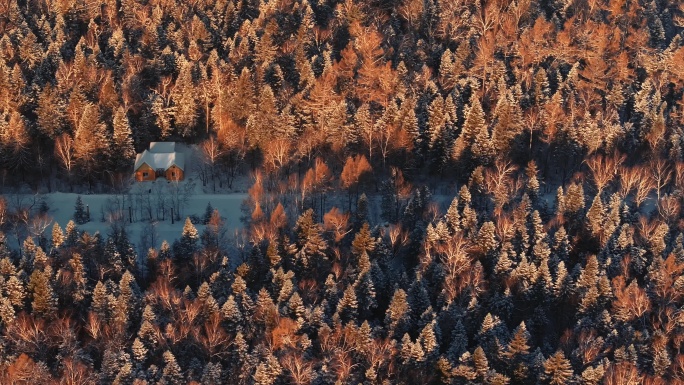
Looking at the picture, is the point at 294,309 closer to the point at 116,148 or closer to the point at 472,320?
the point at 472,320

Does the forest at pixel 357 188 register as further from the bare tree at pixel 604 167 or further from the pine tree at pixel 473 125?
the bare tree at pixel 604 167

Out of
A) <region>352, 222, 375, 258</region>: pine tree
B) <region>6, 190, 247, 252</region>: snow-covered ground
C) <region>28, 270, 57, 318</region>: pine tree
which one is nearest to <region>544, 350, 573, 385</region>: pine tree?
<region>352, 222, 375, 258</region>: pine tree

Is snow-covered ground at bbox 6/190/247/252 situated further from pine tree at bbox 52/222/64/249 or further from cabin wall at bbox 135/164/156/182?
pine tree at bbox 52/222/64/249

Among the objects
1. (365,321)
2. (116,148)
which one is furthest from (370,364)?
(116,148)

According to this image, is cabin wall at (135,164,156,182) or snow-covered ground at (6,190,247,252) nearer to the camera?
snow-covered ground at (6,190,247,252)

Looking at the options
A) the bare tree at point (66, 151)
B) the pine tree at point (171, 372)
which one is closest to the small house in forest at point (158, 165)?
the bare tree at point (66, 151)

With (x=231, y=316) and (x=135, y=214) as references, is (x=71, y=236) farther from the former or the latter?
(x=231, y=316)

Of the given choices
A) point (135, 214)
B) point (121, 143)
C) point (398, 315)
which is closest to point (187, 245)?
point (135, 214)

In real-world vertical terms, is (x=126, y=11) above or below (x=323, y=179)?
above
